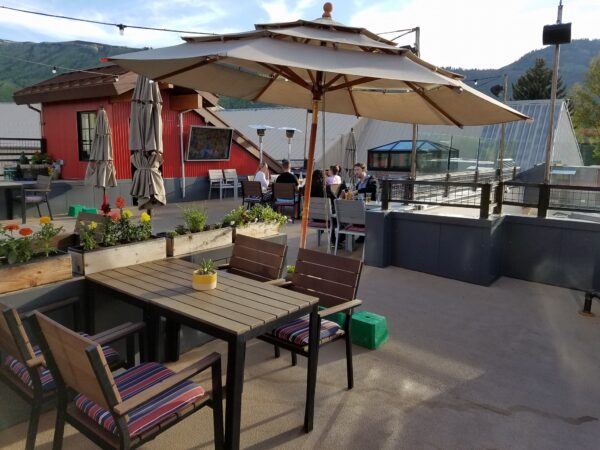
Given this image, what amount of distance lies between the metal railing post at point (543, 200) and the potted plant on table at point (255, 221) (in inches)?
133

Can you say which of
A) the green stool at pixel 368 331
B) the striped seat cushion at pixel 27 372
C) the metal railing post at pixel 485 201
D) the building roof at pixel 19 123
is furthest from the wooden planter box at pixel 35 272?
the building roof at pixel 19 123

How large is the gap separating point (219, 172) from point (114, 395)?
42.9 ft

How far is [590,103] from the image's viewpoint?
36750 mm

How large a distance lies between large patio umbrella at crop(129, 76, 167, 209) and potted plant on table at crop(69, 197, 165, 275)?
2.00m

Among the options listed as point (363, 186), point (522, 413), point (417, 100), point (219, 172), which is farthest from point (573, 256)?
point (219, 172)

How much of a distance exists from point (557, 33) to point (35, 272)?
6.37 m

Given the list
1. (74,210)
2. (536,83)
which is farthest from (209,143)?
(536,83)

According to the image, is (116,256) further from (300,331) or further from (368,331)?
(368,331)

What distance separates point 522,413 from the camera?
3039mm

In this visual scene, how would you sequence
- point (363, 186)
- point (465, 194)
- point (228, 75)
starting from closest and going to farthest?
point (228, 75) → point (465, 194) → point (363, 186)

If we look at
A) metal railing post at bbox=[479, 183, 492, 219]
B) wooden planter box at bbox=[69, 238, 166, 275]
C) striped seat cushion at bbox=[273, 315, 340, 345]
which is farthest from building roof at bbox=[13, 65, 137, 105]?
striped seat cushion at bbox=[273, 315, 340, 345]

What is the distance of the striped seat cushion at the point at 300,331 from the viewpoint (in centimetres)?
300

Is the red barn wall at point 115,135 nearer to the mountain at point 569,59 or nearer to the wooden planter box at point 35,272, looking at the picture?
the wooden planter box at point 35,272

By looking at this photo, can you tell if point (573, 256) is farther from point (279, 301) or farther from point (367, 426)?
point (279, 301)
